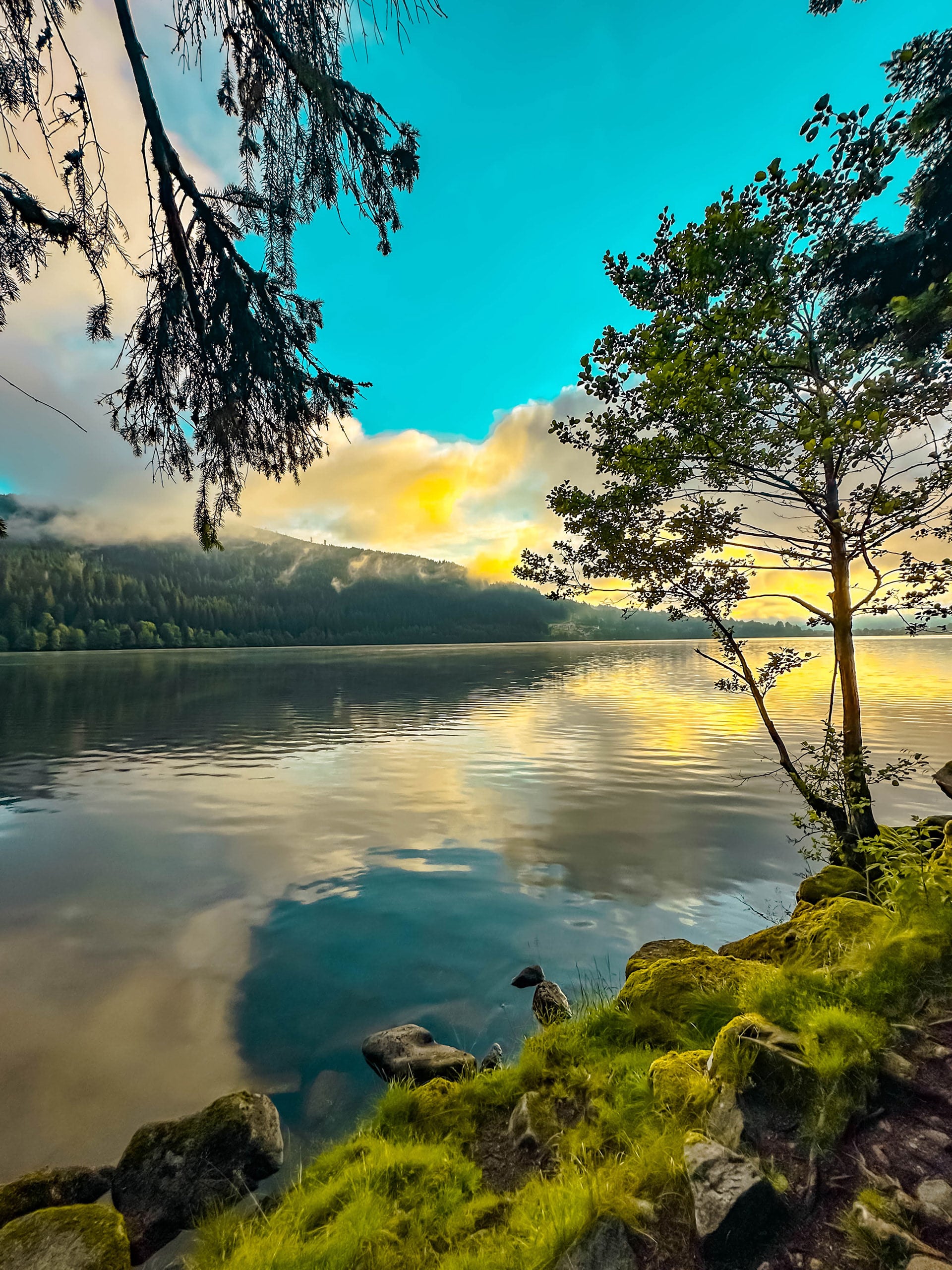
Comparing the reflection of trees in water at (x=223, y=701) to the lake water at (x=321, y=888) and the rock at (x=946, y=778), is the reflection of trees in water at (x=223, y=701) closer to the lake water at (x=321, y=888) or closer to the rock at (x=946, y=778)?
the lake water at (x=321, y=888)

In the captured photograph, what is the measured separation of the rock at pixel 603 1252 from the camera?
3.30 m

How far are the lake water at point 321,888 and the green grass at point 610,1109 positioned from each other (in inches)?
77.2

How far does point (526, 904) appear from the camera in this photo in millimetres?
12859

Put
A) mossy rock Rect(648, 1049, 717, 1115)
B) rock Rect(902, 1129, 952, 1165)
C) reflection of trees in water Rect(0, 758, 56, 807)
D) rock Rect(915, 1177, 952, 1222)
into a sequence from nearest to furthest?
rock Rect(915, 1177, 952, 1222), rock Rect(902, 1129, 952, 1165), mossy rock Rect(648, 1049, 717, 1115), reflection of trees in water Rect(0, 758, 56, 807)

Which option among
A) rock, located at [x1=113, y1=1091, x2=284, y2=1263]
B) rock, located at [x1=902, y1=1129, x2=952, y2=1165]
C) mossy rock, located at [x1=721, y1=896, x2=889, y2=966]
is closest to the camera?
rock, located at [x1=902, y1=1129, x2=952, y2=1165]

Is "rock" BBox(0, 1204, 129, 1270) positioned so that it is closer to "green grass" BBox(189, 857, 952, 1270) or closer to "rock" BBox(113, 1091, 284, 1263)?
"rock" BBox(113, 1091, 284, 1263)

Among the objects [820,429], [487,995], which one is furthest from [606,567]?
[487,995]

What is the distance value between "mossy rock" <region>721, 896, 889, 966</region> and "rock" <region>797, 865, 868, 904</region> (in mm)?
1777

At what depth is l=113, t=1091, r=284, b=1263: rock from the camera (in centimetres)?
533

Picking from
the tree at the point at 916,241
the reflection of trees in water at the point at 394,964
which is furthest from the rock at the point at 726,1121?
the tree at the point at 916,241

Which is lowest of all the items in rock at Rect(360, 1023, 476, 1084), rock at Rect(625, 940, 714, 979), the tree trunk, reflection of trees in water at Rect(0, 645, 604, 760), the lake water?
reflection of trees in water at Rect(0, 645, 604, 760)

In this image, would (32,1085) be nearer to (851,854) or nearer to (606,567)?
(606,567)

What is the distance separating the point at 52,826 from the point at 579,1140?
2048 centimetres

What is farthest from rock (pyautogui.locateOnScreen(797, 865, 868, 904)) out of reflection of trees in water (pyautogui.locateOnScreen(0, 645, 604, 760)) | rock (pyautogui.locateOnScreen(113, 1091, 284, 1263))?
reflection of trees in water (pyautogui.locateOnScreen(0, 645, 604, 760))
